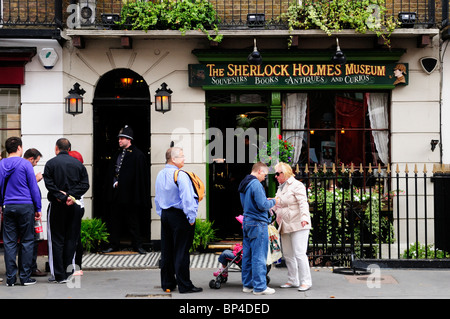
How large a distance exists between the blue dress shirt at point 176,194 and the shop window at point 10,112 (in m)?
5.21

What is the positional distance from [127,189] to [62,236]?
2.74 meters

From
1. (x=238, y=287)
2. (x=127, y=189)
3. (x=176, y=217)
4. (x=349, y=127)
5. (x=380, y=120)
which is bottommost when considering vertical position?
(x=238, y=287)

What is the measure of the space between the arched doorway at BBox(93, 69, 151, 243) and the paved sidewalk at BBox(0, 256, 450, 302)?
256 cm

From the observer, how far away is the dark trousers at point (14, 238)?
816 cm

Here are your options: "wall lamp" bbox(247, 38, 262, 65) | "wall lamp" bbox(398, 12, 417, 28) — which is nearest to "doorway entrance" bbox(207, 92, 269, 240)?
"wall lamp" bbox(247, 38, 262, 65)

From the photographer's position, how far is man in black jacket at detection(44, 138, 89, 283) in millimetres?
8258

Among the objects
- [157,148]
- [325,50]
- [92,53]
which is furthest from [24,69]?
[325,50]

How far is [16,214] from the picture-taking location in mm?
8164

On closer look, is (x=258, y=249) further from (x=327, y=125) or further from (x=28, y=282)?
(x=327, y=125)

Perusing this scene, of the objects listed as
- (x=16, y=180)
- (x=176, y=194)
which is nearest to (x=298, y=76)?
(x=176, y=194)

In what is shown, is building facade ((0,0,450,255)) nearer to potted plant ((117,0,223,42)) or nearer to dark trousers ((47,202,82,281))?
potted plant ((117,0,223,42))

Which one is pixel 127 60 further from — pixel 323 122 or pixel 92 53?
pixel 323 122

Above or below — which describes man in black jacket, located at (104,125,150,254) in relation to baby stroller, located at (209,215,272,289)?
above

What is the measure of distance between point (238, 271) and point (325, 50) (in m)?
4.91
